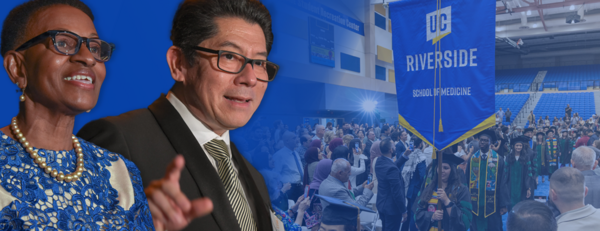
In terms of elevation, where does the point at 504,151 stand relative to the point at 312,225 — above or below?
above

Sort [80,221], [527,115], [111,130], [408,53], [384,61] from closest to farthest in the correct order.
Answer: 1. [80,221]
2. [111,130]
3. [408,53]
4. [384,61]
5. [527,115]

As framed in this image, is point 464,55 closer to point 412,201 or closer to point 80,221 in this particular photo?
point 412,201

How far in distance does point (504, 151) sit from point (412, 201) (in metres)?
1.28

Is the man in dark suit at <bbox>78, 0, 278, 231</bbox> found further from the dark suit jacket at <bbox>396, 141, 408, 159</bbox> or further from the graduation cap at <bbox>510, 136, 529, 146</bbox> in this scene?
the graduation cap at <bbox>510, 136, 529, 146</bbox>

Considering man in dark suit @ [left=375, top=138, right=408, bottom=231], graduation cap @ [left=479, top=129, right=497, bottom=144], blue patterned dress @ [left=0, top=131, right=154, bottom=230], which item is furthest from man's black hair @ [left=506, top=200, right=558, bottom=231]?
blue patterned dress @ [left=0, top=131, right=154, bottom=230]

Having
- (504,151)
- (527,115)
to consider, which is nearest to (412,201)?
(504,151)

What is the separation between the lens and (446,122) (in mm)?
4070

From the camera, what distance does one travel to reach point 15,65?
617 mm

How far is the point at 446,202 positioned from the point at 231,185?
360cm

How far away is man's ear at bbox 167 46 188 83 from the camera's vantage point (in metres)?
1.01

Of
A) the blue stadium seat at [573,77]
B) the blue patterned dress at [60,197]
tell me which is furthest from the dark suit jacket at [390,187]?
the blue stadium seat at [573,77]

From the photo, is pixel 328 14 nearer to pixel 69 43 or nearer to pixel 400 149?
pixel 400 149

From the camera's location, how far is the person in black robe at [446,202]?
4.02 metres

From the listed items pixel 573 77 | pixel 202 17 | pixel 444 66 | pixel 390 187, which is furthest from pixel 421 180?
pixel 573 77
